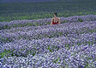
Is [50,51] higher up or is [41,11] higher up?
[50,51]

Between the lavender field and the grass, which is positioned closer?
the lavender field

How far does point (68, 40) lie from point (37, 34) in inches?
87.9

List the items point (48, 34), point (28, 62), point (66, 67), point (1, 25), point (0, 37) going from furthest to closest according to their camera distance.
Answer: point (1, 25) < point (48, 34) < point (0, 37) < point (28, 62) < point (66, 67)

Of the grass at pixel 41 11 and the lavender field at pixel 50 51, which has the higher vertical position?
the lavender field at pixel 50 51

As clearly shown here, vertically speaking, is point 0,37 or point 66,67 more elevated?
point 66,67

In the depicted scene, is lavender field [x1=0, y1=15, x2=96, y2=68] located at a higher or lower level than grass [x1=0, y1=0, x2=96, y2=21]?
higher

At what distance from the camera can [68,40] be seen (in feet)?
21.6

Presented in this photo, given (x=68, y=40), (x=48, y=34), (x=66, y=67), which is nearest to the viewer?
(x=66, y=67)

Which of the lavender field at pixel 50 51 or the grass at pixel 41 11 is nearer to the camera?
the lavender field at pixel 50 51

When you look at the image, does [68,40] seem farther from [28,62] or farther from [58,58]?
[28,62]

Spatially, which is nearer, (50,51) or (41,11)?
(50,51)

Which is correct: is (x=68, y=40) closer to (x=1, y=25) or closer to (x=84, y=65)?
(x=84, y=65)

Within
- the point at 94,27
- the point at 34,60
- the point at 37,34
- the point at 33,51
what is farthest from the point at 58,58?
the point at 94,27

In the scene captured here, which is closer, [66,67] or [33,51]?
[66,67]
